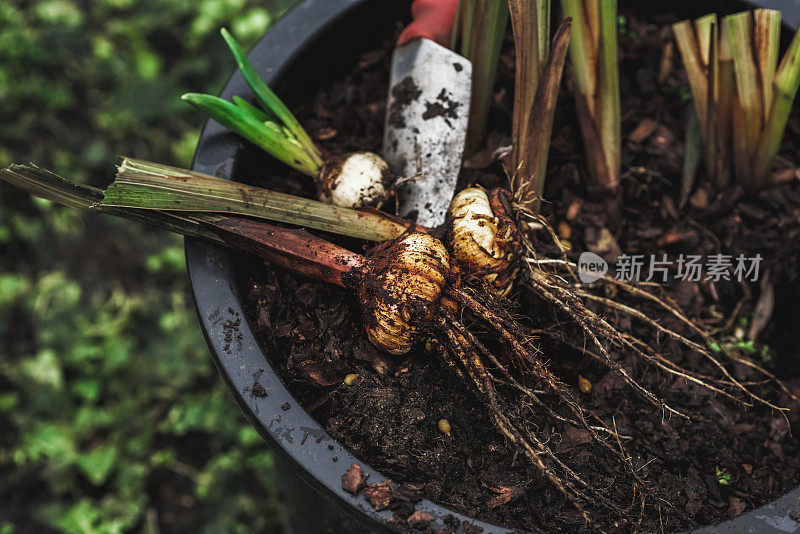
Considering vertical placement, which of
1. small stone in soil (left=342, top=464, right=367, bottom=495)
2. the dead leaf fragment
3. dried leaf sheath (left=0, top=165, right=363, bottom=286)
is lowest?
the dead leaf fragment

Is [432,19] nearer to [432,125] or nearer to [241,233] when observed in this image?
[432,125]

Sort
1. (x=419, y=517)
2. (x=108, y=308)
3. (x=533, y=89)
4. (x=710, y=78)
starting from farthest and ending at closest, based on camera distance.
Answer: (x=108, y=308)
(x=710, y=78)
(x=533, y=89)
(x=419, y=517)

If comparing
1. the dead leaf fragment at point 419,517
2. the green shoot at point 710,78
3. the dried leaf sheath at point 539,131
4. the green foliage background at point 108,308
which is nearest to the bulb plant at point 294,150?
the dried leaf sheath at point 539,131

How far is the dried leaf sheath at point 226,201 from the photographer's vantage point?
0.96 metres

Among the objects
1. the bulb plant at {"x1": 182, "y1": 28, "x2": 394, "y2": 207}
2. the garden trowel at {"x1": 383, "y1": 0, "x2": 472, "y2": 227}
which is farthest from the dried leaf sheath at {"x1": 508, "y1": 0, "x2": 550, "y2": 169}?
the bulb plant at {"x1": 182, "y1": 28, "x2": 394, "y2": 207}

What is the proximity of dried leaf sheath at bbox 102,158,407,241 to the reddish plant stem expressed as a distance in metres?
0.02

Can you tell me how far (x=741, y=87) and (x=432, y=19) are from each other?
24.0 inches

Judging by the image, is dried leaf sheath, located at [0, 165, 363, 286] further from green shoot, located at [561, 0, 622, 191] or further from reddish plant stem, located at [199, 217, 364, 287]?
green shoot, located at [561, 0, 622, 191]

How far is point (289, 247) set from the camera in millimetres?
992

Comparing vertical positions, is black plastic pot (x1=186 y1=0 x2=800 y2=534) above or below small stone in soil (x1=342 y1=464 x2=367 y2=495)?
above

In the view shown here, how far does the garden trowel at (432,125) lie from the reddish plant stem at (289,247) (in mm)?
210

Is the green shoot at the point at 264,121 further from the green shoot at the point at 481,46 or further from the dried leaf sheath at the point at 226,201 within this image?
the green shoot at the point at 481,46

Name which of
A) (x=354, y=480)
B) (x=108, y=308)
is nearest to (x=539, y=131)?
(x=354, y=480)

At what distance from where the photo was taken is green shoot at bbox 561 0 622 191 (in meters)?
1.07
